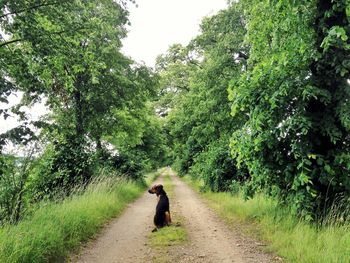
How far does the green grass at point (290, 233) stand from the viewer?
586 centimetres

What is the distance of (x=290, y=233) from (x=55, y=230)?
191 inches

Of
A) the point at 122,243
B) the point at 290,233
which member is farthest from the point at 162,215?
the point at 290,233

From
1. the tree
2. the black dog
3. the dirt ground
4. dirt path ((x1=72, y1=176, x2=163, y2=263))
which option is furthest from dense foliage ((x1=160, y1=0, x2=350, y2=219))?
dirt path ((x1=72, y1=176, x2=163, y2=263))

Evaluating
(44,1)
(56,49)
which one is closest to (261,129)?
(56,49)

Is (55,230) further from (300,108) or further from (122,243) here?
(300,108)

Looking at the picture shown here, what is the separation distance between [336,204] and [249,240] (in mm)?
2071

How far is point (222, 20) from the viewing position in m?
18.6

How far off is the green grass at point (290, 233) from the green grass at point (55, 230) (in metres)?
3.91

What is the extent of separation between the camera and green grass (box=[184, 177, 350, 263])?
586cm

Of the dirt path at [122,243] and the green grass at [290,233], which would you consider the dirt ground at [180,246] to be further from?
the green grass at [290,233]

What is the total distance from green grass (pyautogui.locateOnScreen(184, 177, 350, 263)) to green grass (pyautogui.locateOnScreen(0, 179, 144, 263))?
3.91 meters

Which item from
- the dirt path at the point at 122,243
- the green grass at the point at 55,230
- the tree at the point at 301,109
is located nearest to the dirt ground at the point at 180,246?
the dirt path at the point at 122,243

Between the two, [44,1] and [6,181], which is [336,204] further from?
[44,1]

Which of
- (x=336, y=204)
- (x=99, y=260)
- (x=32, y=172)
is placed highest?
(x=32, y=172)
